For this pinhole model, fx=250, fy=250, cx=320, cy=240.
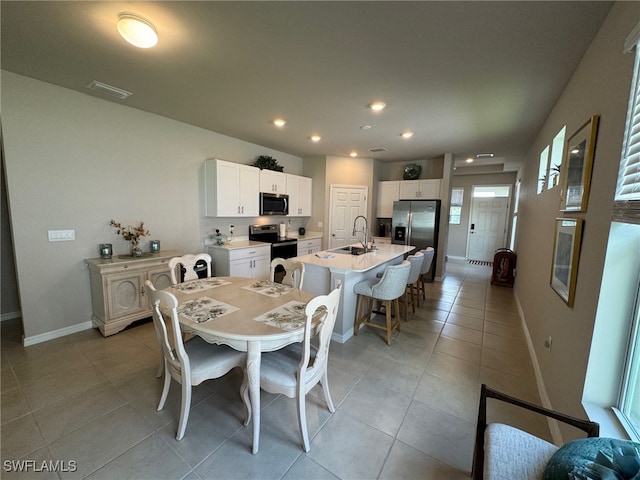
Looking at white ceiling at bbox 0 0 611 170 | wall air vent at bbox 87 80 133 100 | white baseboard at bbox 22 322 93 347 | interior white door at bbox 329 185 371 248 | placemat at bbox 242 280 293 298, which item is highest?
wall air vent at bbox 87 80 133 100

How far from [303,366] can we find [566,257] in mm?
1999

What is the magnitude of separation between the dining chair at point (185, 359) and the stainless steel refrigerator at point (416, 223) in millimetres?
4660

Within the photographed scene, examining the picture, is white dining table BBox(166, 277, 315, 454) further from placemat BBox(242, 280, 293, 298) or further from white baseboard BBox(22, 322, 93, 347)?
white baseboard BBox(22, 322, 93, 347)

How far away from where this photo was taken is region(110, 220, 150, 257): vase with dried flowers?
3.16 m

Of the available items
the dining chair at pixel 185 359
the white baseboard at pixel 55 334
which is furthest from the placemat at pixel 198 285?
the white baseboard at pixel 55 334

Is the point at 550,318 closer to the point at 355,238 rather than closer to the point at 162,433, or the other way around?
the point at 162,433

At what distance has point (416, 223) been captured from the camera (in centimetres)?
549

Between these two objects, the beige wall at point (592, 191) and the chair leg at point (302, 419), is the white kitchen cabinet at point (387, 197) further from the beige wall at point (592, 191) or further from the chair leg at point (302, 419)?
the chair leg at point (302, 419)

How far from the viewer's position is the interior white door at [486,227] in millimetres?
7414

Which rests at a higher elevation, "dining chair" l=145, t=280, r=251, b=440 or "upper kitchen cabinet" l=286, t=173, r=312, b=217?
"upper kitchen cabinet" l=286, t=173, r=312, b=217

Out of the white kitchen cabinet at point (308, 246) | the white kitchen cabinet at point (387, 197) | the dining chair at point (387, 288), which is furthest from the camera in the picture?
the white kitchen cabinet at point (387, 197)

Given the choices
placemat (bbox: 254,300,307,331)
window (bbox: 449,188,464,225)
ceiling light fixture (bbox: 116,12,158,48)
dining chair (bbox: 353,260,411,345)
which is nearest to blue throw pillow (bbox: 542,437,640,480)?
placemat (bbox: 254,300,307,331)

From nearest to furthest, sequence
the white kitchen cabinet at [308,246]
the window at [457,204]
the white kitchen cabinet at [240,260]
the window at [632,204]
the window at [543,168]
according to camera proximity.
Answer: the window at [632,204] < the window at [543,168] < the white kitchen cabinet at [240,260] < the white kitchen cabinet at [308,246] < the window at [457,204]

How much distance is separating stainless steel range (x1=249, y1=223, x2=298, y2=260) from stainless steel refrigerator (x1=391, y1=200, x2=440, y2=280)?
236 cm
